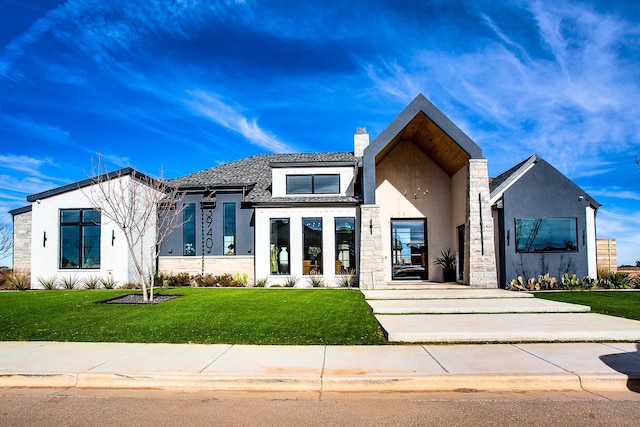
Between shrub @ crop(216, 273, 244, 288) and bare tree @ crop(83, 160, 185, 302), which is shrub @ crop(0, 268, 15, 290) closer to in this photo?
bare tree @ crop(83, 160, 185, 302)

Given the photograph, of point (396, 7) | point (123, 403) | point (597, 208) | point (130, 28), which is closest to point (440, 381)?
point (123, 403)

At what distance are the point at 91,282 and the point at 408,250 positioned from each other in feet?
45.9

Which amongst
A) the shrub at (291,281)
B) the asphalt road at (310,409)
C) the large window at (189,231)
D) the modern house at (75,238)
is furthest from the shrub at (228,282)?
the asphalt road at (310,409)

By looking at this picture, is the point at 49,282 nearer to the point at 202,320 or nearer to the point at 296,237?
the point at 296,237

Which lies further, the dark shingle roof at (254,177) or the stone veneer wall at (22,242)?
the stone veneer wall at (22,242)

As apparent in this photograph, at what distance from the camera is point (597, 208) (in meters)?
17.0

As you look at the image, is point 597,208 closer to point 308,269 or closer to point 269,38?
point 308,269

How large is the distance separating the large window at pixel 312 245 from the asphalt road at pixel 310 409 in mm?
12530

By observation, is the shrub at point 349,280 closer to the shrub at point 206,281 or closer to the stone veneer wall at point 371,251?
the stone veneer wall at point 371,251

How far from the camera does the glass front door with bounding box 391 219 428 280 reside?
19266 millimetres

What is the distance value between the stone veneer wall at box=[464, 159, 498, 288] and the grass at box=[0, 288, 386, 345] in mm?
5676

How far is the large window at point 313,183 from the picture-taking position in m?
19.0

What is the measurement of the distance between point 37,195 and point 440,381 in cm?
1893

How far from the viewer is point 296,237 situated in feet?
59.1
